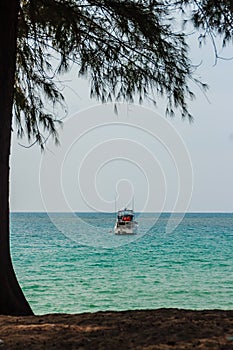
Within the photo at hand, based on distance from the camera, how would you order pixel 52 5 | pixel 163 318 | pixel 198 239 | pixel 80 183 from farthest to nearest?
pixel 198 239, pixel 80 183, pixel 52 5, pixel 163 318

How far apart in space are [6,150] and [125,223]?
31.0m

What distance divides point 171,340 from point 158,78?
296cm

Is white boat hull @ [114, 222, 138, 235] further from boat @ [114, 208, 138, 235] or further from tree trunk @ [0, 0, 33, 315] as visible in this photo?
tree trunk @ [0, 0, 33, 315]

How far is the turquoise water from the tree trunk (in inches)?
367

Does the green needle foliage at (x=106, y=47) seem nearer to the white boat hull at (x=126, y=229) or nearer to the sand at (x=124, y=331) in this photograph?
the sand at (x=124, y=331)

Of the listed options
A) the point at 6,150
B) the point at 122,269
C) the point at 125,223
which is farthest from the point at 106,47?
the point at 125,223

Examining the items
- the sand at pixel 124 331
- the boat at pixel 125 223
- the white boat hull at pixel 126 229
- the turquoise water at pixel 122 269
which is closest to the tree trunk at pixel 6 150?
the sand at pixel 124 331

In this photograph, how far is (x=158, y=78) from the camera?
5.22 metres

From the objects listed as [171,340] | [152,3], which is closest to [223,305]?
[152,3]

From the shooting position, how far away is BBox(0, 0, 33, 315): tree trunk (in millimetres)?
4051

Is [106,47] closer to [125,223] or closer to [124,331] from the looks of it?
[124,331]

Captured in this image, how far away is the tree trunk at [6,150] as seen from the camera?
4051 mm

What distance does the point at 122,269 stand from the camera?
23.9m

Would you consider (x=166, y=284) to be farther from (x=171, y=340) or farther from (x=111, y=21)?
(x=171, y=340)
